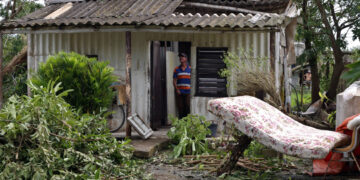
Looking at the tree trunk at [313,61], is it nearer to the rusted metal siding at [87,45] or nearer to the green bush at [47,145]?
the rusted metal siding at [87,45]

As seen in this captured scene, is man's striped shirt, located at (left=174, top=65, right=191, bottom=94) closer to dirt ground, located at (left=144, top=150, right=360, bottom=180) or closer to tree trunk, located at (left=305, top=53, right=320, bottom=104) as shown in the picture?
dirt ground, located at (left=144, top=150, right=360, bottom=180)

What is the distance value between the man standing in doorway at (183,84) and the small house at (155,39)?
171 mm

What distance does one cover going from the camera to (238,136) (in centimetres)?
559

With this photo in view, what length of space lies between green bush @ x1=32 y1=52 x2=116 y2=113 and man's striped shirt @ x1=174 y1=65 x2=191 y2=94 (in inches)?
107

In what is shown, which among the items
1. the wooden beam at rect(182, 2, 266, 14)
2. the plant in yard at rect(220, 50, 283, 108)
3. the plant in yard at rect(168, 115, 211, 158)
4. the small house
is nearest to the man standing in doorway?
the small house

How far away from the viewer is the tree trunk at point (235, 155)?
5.53m

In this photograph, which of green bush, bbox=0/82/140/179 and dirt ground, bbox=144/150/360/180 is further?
dirt ground, bbox=144/150/360/180

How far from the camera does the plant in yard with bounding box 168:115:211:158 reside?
7.14 m

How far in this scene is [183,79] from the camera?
31.1ft

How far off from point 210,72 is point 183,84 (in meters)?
0.68

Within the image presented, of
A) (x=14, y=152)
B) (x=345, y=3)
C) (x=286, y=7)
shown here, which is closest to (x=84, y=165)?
(x=14, y=152)

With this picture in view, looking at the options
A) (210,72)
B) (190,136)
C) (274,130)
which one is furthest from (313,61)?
(274,130)

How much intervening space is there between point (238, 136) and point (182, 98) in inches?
172

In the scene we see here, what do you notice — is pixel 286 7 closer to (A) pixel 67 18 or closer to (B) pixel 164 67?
(B) pixel 164 67
